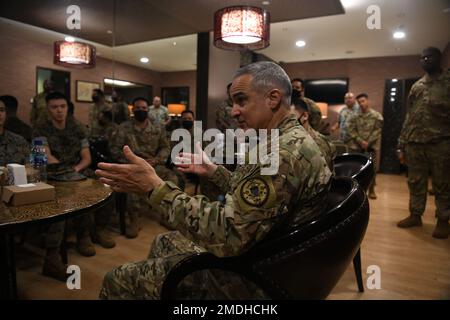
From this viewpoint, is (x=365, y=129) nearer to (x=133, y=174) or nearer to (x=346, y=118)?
(x=346, y=118)

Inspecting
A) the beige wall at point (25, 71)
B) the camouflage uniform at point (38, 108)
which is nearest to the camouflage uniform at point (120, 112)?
the beige wall at point (25, 71)

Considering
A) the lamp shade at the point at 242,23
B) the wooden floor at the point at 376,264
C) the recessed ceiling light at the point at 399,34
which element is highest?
the recessed ceiling light at the point at 399,34

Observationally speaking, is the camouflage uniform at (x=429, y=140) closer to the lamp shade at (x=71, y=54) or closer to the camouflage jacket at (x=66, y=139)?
the camouflage jacket at (x=66, y=139)

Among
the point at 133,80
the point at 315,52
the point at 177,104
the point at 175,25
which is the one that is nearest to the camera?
the point at 133,80

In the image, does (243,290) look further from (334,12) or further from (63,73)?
(334,12)

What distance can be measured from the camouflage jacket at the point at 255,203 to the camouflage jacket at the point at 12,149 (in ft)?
4.99

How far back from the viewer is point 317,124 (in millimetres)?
3752

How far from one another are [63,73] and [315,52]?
224 inches

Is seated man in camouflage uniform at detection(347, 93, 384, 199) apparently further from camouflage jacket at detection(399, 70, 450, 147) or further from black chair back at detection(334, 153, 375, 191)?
black chair back at detection(334, 153, 375, 191)

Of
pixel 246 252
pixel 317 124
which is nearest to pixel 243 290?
pixel 246 252

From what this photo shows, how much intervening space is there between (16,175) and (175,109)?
4069 mm

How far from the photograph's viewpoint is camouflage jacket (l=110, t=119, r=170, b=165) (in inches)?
131

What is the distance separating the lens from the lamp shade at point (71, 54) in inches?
123

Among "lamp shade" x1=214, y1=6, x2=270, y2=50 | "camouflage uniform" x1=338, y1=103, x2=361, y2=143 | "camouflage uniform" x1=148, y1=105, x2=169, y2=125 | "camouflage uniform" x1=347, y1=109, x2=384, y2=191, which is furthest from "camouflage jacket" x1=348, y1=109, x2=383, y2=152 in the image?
"camouflage uniform" x1=148, y1=105, x2=169, y2=125
